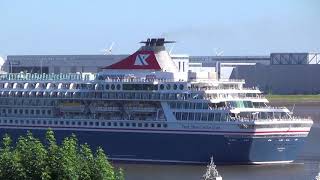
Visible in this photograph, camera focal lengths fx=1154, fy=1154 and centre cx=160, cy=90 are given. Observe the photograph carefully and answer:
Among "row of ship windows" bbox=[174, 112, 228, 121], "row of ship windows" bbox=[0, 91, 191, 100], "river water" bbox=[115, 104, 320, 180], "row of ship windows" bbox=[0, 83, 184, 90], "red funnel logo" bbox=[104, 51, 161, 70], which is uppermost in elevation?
"red funnel logo" bbox=[104, 51, 161, 70]

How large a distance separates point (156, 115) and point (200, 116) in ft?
8.25

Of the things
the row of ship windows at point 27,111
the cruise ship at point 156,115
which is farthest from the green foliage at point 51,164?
the row of ship windows at point 27,111

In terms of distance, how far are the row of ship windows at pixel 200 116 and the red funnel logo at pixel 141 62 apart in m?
4.05

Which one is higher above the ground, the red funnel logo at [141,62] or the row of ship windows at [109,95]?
the red funnel logo at [141,62]

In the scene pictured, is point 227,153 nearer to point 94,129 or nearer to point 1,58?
point 94,129

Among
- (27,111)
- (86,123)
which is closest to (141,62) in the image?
(86,123)

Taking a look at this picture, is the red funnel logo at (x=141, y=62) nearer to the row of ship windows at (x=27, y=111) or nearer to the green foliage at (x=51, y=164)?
the row of ship windows at (x=27, y=111)

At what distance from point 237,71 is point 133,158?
71.1 metres

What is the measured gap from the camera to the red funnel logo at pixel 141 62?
6147 centimetres

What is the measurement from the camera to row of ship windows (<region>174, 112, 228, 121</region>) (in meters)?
57.1

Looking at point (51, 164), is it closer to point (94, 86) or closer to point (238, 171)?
point (238, 171)

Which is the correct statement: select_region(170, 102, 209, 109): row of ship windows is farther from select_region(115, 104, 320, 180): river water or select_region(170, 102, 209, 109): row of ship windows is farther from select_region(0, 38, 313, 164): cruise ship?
select_region(115, 104, 320, 180): river water

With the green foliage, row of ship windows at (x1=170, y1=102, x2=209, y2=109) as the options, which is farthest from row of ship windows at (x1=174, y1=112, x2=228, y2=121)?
the green foliage

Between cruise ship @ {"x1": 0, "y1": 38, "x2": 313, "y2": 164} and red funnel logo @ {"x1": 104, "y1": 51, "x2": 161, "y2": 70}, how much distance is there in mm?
53
